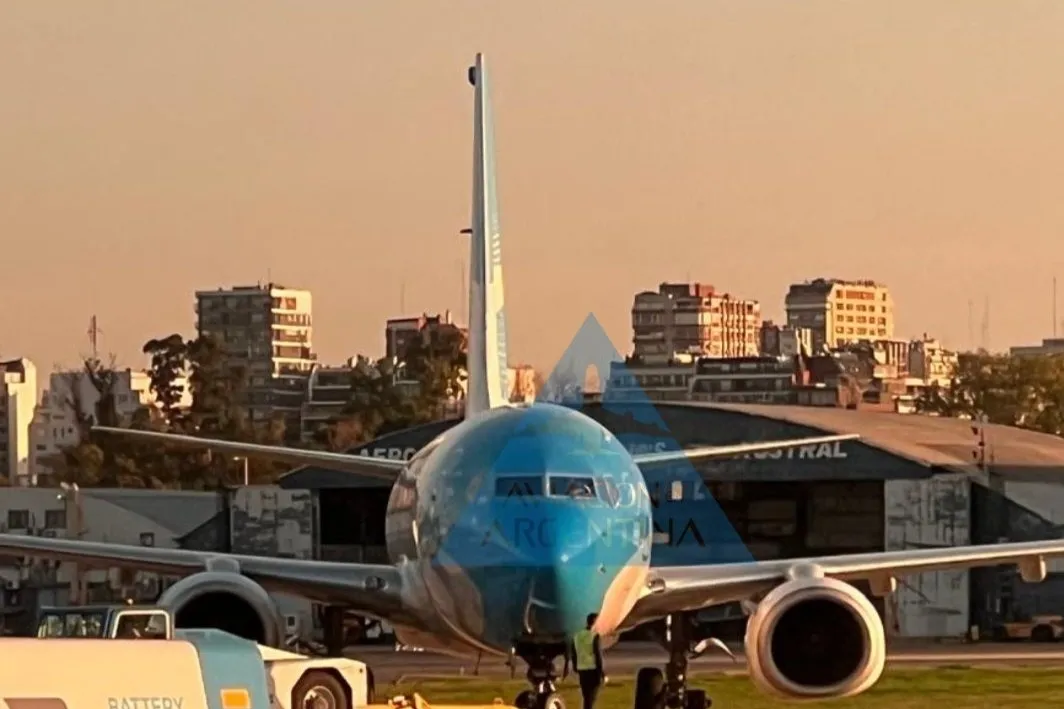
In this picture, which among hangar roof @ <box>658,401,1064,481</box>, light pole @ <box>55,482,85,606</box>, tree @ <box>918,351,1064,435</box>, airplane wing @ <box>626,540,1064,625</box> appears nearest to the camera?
airplane wing @ <box>626,540,1064,625</box>

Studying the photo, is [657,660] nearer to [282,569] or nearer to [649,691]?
[282,569]

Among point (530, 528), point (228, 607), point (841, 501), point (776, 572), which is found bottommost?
point (841, 501)

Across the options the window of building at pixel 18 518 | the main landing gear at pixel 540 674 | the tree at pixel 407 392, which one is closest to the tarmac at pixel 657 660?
the main landing gear at pixel 540 674

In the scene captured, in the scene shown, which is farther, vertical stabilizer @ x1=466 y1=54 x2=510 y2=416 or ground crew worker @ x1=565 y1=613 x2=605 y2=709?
vertical stabilizer @ x1=466 y1=54 x2=510 y2=416

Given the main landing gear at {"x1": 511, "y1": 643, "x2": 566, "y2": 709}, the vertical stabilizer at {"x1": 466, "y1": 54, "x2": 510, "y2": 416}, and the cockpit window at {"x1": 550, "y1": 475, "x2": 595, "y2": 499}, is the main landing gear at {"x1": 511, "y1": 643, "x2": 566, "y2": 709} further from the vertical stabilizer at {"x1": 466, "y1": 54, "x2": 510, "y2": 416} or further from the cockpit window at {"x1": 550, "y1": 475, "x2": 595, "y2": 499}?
the vertical stabilizer at {"x1": 466, "y1": 54, "x2": 510, "y2": 416}

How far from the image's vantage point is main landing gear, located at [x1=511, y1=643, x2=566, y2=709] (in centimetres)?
2817

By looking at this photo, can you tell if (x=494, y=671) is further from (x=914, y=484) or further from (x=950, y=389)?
(x=950, y=389)

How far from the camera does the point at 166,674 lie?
57.9ft

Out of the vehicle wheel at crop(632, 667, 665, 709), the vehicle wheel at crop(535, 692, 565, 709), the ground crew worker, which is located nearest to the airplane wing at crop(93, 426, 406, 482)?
the vehicle wheel at crop(632, 667, 665, 709)

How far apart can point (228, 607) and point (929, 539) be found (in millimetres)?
41956

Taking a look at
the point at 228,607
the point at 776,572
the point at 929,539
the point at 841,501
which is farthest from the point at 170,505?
the point at 776,572

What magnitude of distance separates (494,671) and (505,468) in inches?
761

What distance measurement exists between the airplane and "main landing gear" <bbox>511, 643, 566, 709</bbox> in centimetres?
2

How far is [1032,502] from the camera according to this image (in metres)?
72.4
